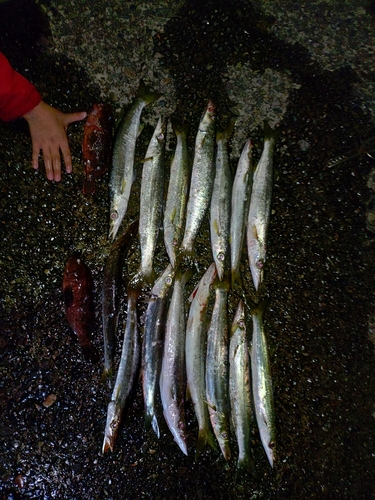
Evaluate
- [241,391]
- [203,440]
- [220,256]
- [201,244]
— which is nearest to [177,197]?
[201,244]

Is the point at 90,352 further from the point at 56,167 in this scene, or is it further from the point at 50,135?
the point at 50,135

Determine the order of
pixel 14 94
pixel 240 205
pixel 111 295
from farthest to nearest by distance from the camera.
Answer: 1. pixel 240 205
2. pixel 111 295
3. pixel 14 94

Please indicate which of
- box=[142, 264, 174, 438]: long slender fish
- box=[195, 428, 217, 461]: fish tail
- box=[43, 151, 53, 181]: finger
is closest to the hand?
box=[43, 151, 53, 181]: finger

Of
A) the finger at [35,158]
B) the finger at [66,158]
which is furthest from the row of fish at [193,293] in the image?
the finger at [35,158]

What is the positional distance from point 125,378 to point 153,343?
37 centimetres

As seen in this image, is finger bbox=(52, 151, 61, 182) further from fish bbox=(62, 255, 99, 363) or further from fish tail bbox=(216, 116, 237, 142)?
fish tail bbox=(216, 116, 237, 142)

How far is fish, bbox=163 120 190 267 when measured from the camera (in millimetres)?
3232

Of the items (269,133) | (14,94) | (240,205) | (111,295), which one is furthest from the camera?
(269,133)

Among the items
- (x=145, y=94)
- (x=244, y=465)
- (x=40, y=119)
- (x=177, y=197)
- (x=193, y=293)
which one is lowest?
(x=244, y=465)

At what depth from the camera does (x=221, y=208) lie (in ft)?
10.8

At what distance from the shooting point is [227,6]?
3.59m

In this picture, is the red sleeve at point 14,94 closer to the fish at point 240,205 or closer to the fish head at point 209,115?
the fish head at point 209,115

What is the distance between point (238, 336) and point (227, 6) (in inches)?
124

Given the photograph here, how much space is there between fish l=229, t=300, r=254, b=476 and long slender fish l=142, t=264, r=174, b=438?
0.63m
